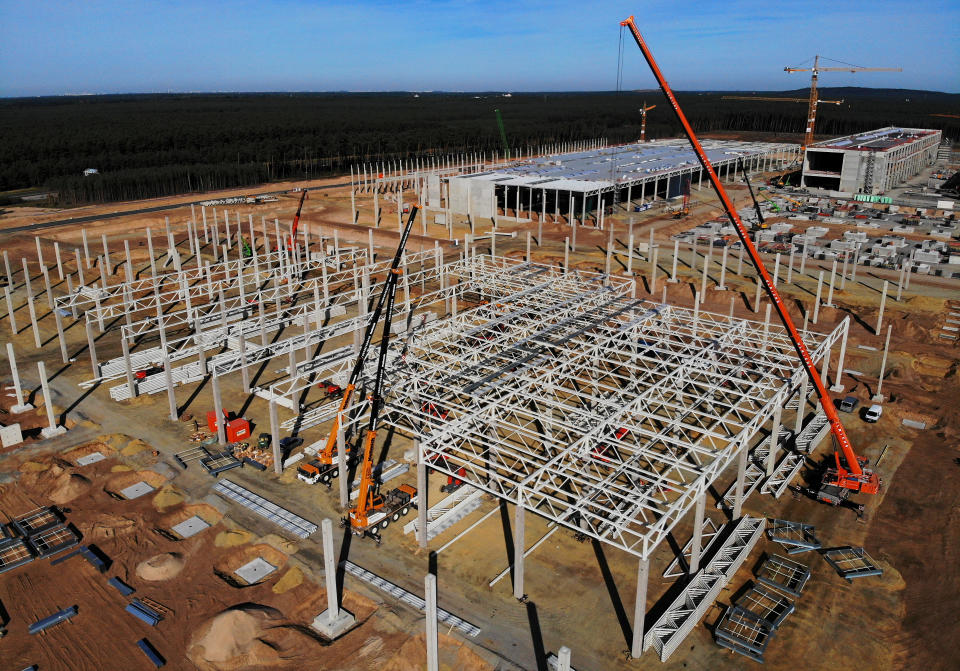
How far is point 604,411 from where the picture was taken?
25.8 m

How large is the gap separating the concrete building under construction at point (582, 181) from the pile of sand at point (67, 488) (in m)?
46.8

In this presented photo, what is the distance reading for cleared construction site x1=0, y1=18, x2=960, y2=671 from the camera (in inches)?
780

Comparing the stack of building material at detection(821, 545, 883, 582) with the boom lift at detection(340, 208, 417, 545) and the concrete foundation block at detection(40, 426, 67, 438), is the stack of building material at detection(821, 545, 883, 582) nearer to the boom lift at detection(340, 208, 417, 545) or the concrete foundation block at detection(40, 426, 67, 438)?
the boom lift at detection(340, 208, 417, 545)

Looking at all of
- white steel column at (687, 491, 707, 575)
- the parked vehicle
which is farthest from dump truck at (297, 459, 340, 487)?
the parked vehicle

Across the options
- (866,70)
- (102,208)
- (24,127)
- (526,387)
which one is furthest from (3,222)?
(866,70)

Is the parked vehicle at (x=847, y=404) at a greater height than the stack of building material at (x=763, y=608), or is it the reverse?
the parked vehicle at (x=847, y=404)

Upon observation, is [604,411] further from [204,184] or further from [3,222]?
[204,184]

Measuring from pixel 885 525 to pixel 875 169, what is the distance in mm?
75615

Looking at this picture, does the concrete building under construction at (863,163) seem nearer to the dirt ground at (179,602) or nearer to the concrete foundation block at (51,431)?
the dirt ground at (179,602)

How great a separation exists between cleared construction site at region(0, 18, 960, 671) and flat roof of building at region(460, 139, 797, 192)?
1188 inches

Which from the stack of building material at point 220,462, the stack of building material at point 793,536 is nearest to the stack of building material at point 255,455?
the stack of building material at point 220,462

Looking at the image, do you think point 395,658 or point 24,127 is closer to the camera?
point 395,658

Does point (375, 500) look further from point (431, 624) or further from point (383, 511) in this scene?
point (431, 624)

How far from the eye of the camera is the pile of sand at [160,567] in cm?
2225
